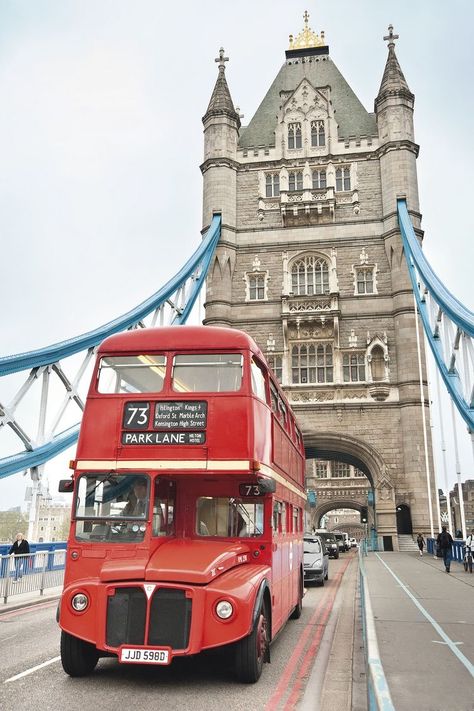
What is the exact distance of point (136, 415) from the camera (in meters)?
6.63

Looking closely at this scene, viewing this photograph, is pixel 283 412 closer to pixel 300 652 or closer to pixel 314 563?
pixel 300 652

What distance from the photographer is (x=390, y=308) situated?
98.1 ft

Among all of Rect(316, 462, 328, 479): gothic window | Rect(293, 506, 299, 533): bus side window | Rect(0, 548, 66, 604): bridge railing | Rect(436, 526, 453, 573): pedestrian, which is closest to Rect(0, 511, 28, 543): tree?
Rect(316, 462, 328, 479): gothic window

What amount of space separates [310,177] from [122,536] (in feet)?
97.7

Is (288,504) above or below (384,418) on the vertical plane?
below

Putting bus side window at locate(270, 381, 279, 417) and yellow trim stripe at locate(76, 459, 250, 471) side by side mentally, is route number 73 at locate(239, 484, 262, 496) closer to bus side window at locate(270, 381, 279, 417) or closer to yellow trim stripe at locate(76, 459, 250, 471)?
yellow trim stripe at locate(76, 459, 250, 471)

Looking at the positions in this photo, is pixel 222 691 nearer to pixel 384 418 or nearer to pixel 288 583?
pixel 288 583

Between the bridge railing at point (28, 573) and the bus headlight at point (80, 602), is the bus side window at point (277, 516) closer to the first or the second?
the bus headlight at point (80, 602)

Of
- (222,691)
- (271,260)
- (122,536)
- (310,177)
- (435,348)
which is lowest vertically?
(222,691)

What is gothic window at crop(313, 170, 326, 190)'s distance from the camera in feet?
109

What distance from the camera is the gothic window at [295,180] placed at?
3328 cm

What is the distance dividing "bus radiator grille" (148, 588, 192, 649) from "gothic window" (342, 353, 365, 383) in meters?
24.6

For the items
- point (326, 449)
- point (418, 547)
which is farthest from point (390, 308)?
point (418, 547)

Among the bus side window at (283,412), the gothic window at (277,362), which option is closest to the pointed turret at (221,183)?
the gothic window at (277,362)
